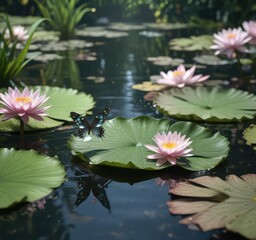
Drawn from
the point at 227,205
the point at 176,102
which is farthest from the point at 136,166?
the point at 176,102

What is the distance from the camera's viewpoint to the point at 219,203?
43.3 inches

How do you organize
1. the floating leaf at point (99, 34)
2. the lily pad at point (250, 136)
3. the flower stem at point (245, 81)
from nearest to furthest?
the lily pad at point (250, 136)
the flower stem at point (245, 81)
the floating leaf at point (99, 34)

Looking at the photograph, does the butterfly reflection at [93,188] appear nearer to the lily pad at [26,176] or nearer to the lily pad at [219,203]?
the lily pad at [26,176]

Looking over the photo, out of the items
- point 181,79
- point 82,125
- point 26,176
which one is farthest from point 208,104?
point 26,176

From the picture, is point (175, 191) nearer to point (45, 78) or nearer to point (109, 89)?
point (109, 89)

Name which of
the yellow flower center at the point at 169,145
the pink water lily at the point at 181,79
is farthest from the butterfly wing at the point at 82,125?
the pink water lily at the point at 181,79

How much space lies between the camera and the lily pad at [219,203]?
1.01 metres

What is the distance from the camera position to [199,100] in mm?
2016

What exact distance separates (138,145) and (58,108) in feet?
1.82

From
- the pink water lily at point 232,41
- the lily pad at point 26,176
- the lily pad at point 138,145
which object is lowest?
the lily pad at point 138,145

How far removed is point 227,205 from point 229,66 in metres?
2.15

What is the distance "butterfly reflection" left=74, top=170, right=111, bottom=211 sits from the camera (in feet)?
4.05

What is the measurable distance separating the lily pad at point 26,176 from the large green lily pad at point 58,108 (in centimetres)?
34

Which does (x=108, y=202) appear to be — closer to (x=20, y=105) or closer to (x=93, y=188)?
(x=93, y=188)
